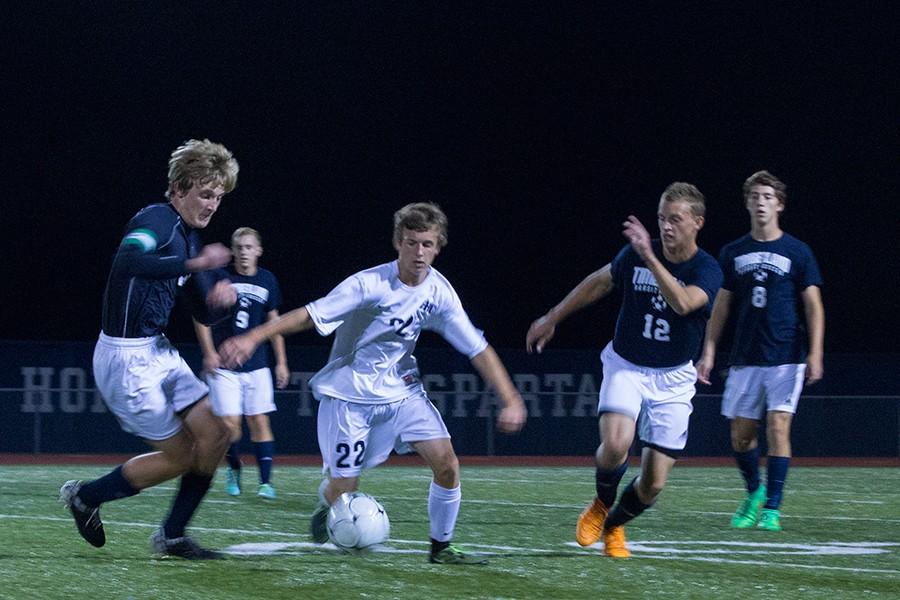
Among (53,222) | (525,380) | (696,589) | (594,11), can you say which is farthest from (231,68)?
(696,589)

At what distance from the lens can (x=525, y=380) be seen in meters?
19.9

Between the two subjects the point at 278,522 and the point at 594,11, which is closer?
the point at 278,522

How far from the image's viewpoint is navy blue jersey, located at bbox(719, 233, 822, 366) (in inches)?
332

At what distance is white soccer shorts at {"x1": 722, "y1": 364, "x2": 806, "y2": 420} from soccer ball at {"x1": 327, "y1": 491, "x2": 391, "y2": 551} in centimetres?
323

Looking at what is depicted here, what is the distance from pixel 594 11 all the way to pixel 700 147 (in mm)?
3587

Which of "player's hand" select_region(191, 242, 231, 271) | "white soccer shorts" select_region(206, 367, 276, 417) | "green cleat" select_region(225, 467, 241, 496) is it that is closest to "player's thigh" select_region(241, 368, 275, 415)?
"white soccer shorts" select_region(206, 367, 276, 417)

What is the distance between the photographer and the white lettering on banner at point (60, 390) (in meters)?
18.3

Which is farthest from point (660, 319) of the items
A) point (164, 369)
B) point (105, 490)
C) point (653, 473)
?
point (105, 490)

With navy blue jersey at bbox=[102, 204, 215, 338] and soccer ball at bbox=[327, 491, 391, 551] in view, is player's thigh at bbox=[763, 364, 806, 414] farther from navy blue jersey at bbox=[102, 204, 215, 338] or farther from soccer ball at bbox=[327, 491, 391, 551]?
navy blue jersey at bbox=[102, 204, 215, 338]

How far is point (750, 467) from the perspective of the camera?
8.57 metres

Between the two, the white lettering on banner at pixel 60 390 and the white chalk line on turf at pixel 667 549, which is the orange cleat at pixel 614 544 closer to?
the white chalk line on turf at pixel 667 549

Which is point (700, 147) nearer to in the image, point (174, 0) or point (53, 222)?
point (174, 0)

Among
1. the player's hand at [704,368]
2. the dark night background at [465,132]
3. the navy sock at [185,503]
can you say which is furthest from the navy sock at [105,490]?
the dark night background at [465,132]

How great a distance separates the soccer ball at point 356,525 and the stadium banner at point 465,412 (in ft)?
40.8
